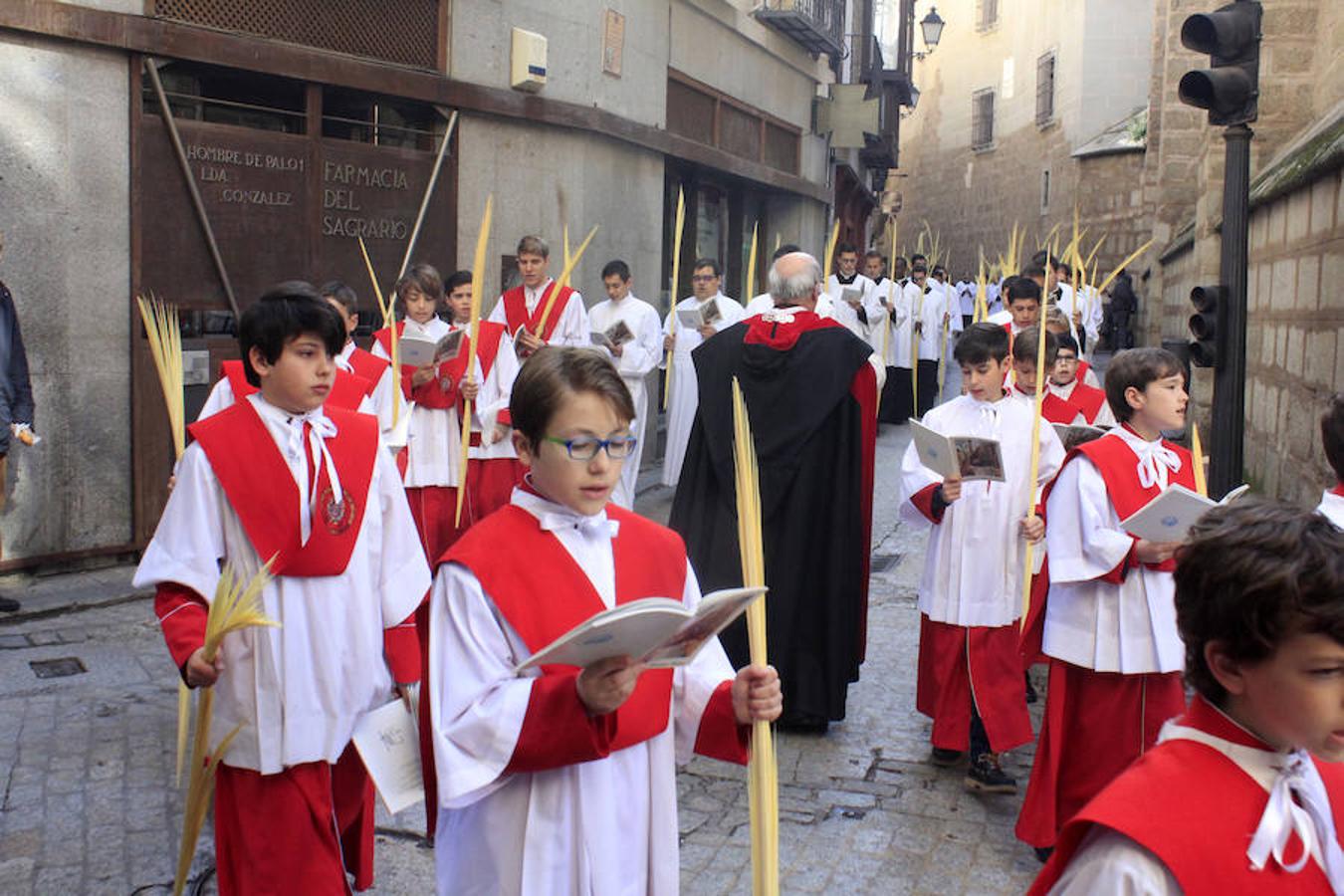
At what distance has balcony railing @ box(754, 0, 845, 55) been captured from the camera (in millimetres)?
17391

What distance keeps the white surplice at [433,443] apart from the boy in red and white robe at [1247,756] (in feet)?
19.9

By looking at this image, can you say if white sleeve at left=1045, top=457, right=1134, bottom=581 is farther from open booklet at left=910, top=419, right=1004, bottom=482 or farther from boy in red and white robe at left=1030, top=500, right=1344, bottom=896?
boy in red and white robe at left=1030, top=500, right=1344, bottom=896

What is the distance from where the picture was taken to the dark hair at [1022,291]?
750cm

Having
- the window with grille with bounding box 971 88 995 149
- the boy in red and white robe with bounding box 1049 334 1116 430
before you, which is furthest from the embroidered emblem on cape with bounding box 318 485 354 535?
the window with grille with bounding box 971 88 995 149

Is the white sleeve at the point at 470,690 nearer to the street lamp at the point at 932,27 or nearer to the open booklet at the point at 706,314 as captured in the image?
the open booklet at the point at 706,314

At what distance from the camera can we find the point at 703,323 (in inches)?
438

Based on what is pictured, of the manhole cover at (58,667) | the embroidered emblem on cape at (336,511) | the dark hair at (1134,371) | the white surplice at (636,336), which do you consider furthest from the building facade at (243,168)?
the dark hair at (1134,371)

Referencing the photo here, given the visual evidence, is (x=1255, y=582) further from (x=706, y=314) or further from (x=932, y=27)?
(x=932, y=27)

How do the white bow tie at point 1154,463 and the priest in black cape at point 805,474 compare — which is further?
the priest in black cape at point 805,474

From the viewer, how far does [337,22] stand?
9.85 m

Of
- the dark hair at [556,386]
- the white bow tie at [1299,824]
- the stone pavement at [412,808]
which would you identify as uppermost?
the dark hair at [556,386]

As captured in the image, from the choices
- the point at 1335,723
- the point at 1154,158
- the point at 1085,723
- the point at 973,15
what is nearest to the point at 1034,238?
the point at 973,15

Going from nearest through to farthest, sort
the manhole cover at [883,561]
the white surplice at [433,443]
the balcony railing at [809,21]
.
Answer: the white surplice at [433,443]
the manhole cover at [883,561]
the balcony railing at [809,21]

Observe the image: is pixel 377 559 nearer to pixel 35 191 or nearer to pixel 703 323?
pixel 35 191
